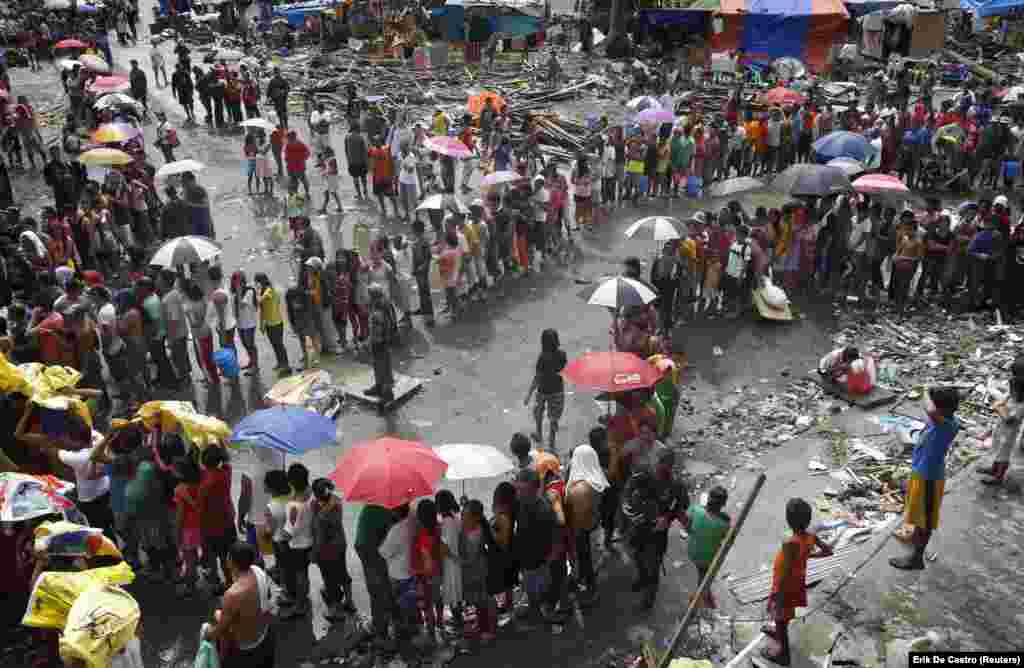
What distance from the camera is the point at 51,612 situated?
515 cm

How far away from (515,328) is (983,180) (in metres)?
12.1

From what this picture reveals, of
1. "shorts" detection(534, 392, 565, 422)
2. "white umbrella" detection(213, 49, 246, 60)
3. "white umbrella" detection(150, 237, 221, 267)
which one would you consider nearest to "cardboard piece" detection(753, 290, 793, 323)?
"shorts" detection(534, 392, 565, 422)

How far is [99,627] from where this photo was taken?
15.8ft

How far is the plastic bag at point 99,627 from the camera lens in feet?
15.4

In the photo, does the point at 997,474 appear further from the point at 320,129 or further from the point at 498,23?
the point at 498,23

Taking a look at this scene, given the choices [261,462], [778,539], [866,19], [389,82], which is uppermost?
[866,19]

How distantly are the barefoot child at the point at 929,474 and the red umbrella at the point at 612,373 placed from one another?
2433 millimetres

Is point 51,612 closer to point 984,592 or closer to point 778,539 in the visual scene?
point 778,539

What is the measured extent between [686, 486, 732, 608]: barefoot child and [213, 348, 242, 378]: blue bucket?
655cm

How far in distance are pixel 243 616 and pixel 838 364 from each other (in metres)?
7.95

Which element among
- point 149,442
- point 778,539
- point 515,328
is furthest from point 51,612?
point 515,328

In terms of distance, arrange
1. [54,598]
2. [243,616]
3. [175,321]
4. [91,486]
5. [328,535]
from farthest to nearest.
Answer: [175,321], [91,486], [328,535], [243,616], [54,598]

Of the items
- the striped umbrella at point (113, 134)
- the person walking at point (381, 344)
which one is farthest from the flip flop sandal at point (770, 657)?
the striped umbrella at point (113, 134)

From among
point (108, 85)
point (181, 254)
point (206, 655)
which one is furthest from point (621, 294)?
point (108, 85)
